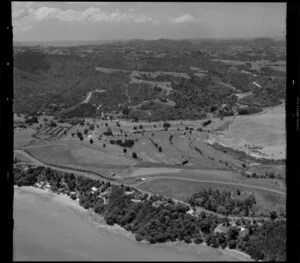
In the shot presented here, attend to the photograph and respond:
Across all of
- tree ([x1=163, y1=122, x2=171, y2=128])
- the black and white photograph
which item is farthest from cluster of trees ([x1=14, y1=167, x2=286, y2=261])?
tree ([x1=163, y1=122, x2=171, y2=128])

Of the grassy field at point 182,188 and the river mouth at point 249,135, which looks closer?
the grassy field at point 182,188

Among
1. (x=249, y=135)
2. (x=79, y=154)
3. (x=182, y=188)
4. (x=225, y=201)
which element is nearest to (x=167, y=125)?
(x=249, y=135)

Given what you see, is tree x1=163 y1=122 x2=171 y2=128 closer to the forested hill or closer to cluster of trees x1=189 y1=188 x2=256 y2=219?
the forested hill

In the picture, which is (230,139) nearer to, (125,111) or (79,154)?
(125,111)

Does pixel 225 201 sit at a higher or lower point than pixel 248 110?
lower

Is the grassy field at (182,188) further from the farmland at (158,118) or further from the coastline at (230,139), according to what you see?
the coastline at (230,139)

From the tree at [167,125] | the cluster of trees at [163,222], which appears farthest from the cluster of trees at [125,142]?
the cluster of trees at [163,222]
